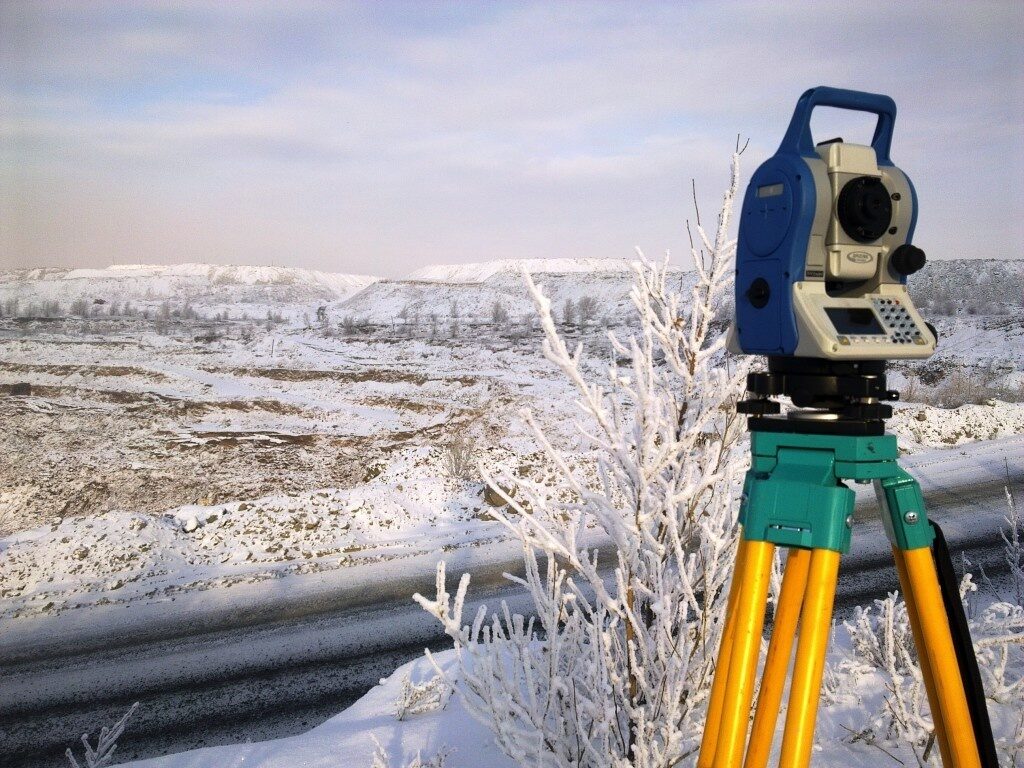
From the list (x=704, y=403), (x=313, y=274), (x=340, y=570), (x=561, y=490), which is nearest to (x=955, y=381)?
(x=561, y=490)

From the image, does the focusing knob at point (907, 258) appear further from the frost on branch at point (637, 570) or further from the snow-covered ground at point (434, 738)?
the snow-covered ground at point (434, 738)

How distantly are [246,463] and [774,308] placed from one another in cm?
1262

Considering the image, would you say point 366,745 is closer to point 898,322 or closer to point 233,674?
point 233,674

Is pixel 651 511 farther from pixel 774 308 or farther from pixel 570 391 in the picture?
pixel 570 391

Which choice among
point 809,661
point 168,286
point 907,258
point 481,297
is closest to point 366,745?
point 809,661

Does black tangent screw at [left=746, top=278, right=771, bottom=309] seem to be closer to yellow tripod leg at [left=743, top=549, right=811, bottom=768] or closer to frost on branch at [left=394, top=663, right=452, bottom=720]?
yellow tripod leg at [left=743, top=549, right=811, bottom=768]

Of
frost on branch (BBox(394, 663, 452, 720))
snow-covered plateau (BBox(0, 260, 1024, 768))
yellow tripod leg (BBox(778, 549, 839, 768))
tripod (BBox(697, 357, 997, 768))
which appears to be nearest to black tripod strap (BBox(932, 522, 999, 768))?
tripod (BBox(697, 357, 997, 768))

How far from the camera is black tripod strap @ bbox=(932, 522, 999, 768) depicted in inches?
48.7

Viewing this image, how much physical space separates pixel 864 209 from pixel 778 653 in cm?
90

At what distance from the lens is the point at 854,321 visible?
1179mm

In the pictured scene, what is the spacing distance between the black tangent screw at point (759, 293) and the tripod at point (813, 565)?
0.47 ft

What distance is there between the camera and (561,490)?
9406 mm

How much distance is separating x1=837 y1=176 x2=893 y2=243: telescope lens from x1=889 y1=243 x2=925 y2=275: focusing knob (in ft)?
0.20

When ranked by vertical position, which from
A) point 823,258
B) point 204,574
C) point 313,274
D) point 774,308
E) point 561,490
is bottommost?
point 204,574
